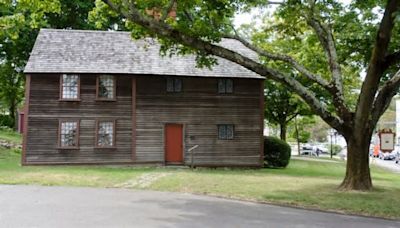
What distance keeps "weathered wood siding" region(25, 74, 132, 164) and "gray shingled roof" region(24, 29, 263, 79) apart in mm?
611

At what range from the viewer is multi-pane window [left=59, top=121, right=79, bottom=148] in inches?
996

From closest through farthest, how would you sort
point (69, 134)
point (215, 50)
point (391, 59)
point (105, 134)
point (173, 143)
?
point (215, 50) < point (391, 59) < point (69, 134) < point (105, 134) < point (173, 143)

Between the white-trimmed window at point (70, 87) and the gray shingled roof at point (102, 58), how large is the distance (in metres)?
0.54

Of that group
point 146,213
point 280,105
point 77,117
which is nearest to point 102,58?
point 77,117

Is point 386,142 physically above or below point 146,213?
above

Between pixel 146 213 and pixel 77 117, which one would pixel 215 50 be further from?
pixel 77 117

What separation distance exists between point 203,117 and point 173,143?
7.37 ft

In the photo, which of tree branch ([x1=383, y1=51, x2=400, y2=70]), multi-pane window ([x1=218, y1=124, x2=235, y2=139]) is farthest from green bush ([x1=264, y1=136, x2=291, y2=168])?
tree branch ([x1=383, y1=51, x2=400, y2=70])

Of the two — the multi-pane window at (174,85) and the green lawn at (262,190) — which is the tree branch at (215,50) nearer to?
the green lawn at (262,190)

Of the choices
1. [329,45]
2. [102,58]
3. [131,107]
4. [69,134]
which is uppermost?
[102,58]

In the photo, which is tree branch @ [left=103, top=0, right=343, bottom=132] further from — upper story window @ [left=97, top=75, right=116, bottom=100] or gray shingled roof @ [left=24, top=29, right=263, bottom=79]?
upper story window @ [left=97, top=75, right=116, bottom=100]

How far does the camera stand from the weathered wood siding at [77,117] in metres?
25.0

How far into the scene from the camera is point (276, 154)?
1135 inches

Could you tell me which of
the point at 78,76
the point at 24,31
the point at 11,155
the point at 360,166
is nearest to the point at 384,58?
the point at 360,166
